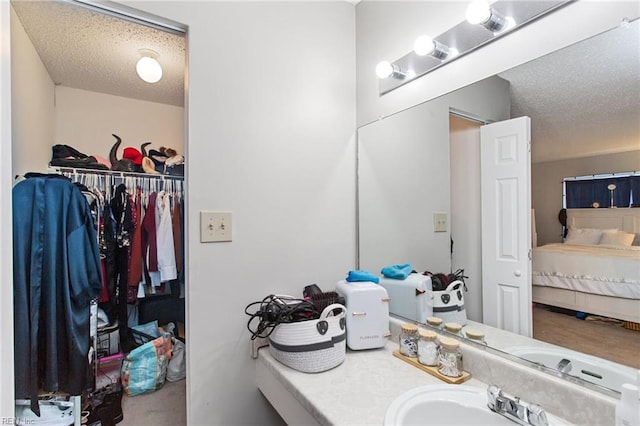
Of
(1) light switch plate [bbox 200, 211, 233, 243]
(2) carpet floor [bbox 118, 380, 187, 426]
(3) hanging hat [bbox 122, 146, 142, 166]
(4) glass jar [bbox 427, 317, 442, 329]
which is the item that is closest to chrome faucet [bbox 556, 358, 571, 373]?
(4) glass jar [bbox 427, 317, 442, 329]

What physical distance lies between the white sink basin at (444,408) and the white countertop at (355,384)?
4 cm

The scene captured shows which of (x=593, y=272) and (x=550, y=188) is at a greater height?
(x=550, y=188)

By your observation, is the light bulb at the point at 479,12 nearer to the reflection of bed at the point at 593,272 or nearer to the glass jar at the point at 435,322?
the reflection of bed at the point at 593,272

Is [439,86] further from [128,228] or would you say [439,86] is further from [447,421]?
[128,228]

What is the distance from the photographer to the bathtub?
0.68 metres

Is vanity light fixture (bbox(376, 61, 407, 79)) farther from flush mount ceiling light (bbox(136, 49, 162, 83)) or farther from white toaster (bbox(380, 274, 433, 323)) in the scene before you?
flush mount ceiling light (bbox(136, 49, 162, 83))

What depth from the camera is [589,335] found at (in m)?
0.76

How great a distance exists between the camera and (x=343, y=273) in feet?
4.72

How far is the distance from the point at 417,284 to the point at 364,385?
1.53 ft

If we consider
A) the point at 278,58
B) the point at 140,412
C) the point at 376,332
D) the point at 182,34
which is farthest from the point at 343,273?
the point at 140,412

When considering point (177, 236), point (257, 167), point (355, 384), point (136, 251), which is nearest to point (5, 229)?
point (257, 167)

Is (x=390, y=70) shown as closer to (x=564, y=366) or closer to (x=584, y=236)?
(x=584, y=236)

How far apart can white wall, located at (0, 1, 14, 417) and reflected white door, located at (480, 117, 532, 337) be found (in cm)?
134

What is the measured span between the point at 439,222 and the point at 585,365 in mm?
587
